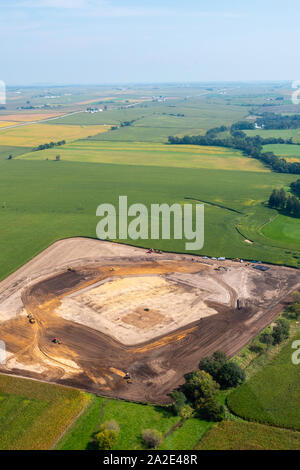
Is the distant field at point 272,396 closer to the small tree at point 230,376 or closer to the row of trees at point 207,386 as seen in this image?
the small tree at point 230,376

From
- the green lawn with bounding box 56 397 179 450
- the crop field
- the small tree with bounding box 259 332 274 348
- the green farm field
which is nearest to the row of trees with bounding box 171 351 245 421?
the crop field

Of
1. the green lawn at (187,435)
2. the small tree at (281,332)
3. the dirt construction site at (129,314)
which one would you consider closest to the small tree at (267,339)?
the small tree at (281,332)

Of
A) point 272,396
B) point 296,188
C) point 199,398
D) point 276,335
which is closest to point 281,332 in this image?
point 276,335

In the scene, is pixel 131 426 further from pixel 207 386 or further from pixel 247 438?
pixel 247 438

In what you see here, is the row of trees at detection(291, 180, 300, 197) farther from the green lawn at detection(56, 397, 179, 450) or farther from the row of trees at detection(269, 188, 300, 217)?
the green lawn at detection(56, 397, 179, 450)

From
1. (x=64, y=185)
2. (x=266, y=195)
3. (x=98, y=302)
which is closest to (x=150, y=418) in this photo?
(x=98, y=302)

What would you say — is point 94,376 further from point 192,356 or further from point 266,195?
point 266,195
